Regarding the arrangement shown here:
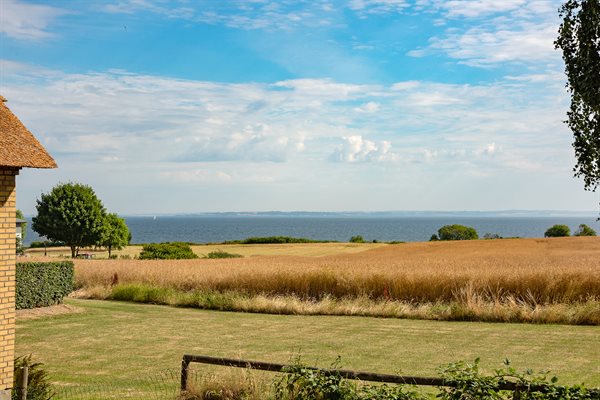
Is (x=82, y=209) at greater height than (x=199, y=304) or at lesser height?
greater

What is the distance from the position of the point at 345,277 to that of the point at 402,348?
9361 mm

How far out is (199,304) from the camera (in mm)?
26641

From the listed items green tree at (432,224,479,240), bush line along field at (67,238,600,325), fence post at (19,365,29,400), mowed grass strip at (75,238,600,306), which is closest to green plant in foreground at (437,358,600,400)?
fence post at (19,365,29,400)

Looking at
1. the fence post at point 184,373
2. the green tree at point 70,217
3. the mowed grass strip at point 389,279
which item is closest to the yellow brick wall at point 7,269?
the fence post at point 184,373

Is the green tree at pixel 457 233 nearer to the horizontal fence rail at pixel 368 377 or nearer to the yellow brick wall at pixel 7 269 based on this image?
the yellow brick wall at pixel 7 269

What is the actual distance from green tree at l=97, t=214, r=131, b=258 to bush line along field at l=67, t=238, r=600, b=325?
118ft

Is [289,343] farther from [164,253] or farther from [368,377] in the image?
[164,253]

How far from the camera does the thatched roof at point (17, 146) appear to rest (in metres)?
11.3

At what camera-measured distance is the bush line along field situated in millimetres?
22516

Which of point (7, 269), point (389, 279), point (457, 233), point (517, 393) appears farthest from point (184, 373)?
point (457, 233)

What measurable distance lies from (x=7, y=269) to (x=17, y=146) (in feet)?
7.07

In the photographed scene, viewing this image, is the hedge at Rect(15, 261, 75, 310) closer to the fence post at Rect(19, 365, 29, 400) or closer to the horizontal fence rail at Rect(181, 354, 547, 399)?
the horizontal fence rail at Rect(181, 354, 547, 399)

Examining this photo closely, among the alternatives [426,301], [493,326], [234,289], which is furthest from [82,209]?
[493,326]

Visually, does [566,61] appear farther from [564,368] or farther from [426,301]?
[426,301]
